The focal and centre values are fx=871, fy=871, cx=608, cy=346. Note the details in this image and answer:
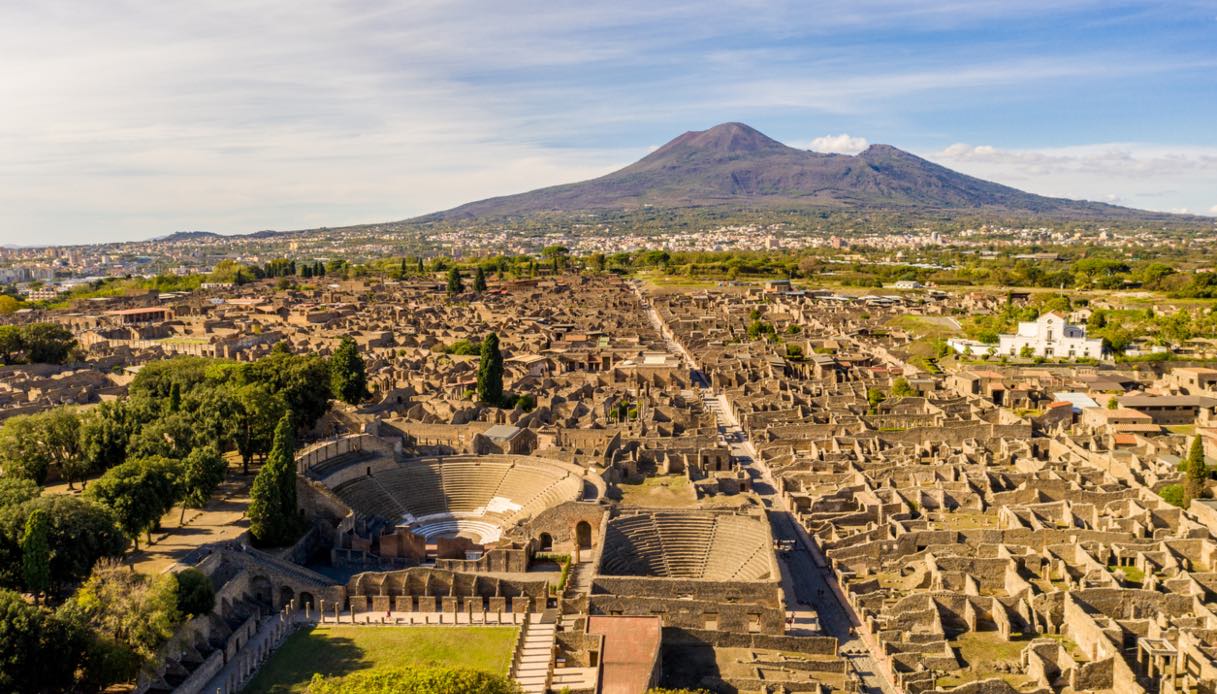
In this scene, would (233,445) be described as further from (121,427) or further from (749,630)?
(749,630)

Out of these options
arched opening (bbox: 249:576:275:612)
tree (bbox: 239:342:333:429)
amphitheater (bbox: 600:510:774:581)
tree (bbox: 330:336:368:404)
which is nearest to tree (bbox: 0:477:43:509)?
arched opening (bbox: 249:576:275:612)

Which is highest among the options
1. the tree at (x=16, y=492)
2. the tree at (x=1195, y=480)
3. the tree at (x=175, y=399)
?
the tree at (x=175, y=399)

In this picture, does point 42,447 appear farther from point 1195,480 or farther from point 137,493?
point 1195,480

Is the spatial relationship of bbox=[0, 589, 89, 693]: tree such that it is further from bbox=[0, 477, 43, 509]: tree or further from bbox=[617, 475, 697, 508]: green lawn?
bbox=[617, 475, 697, 508]: green lawn

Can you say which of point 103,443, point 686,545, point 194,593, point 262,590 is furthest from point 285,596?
point 686,545

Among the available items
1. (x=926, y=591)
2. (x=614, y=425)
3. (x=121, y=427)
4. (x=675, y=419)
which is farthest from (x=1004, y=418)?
(x=121, y=427)

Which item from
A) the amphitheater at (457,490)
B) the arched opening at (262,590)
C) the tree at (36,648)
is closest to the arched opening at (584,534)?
the amphitheater at (457,490)

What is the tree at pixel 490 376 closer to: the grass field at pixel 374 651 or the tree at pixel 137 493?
the tree at pixel 137 493

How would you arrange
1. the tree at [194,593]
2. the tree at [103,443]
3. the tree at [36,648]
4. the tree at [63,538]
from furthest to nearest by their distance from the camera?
1. the tree at [103,443]
2. the tree at [63,538]
3. the tree at [194,593]
4. the tree at [36,648]
